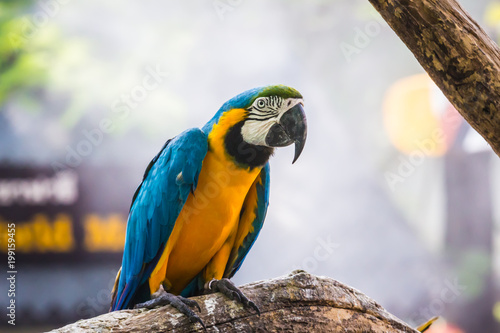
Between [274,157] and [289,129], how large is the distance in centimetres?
277

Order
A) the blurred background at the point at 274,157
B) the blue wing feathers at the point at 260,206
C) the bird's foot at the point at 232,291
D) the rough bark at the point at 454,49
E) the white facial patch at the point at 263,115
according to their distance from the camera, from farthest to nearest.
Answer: the blurred background at the point at 274,157 → the blue wing feathers at the point at 260,206 → the white facial patch at the point at 263,115 → the bird's foot at the point at 232,291 → the rough bark at the point at 454,49

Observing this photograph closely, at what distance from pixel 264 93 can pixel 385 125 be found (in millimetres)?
3174

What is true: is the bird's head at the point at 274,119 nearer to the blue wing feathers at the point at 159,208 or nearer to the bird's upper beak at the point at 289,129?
the bird's upper beak at the point at 289,129

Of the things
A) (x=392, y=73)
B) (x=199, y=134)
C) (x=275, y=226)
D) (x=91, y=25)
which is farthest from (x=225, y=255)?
(x=392, y=73)

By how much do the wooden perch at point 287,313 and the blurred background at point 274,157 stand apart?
8.90 ft

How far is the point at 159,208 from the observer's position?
5.95ft

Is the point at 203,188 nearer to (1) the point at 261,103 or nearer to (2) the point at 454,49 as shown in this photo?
(1) the point at 261,103

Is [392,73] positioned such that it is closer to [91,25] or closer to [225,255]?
[91,25]

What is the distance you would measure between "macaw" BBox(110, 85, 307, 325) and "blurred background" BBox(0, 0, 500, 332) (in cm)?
235

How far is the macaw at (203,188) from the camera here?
180 centimetres

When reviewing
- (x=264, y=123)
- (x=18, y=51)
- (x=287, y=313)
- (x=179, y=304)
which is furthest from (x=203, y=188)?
(x=18, y=51)

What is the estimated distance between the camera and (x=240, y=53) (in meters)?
4.50

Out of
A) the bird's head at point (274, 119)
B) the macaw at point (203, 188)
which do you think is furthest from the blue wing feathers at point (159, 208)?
the bird's head at point (274, 119)

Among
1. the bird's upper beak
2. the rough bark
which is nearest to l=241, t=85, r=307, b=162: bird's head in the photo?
the bird's upper beak
